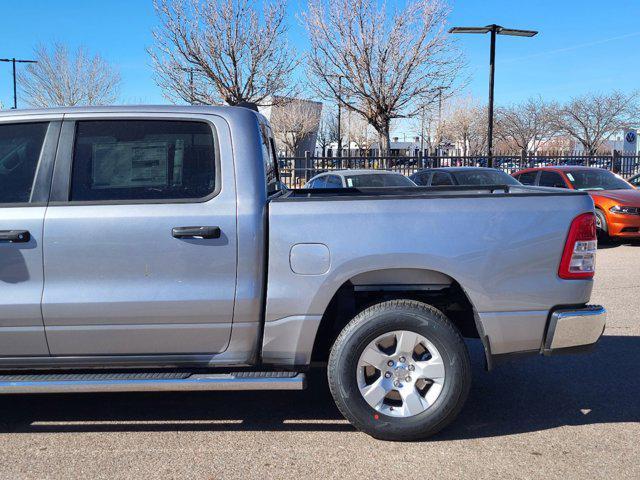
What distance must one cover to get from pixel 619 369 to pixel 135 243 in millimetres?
3985

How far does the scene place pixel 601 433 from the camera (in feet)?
13.0

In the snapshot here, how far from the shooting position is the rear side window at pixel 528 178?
1412cm

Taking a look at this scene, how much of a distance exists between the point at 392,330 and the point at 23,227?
220 centimetres

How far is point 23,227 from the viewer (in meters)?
3.64

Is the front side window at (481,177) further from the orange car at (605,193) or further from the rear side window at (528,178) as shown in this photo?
the rear side window at (528,178)

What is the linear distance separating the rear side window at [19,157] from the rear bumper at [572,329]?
3.17 metres

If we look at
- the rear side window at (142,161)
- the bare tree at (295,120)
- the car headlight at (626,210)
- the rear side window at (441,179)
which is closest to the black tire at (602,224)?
the car headlight at (626,210)

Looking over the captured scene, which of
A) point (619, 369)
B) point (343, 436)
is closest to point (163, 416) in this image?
point (343, 436)

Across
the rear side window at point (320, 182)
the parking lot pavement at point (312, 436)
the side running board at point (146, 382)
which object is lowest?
the parking lot pavement at point (312, 436)

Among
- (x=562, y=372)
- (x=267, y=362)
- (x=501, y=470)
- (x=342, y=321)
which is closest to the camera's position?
(x=501, y=470)

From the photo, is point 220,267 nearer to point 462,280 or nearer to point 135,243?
point 135,243

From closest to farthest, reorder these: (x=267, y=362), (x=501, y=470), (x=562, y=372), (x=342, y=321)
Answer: (x=501, y=470) < (x=267, y=362) < (x=342, y=321) < (x=562, y=372)

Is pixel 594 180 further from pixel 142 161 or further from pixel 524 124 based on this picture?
pixel 524 124

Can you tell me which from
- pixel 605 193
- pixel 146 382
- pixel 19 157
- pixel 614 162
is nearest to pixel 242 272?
pixel 146 382
